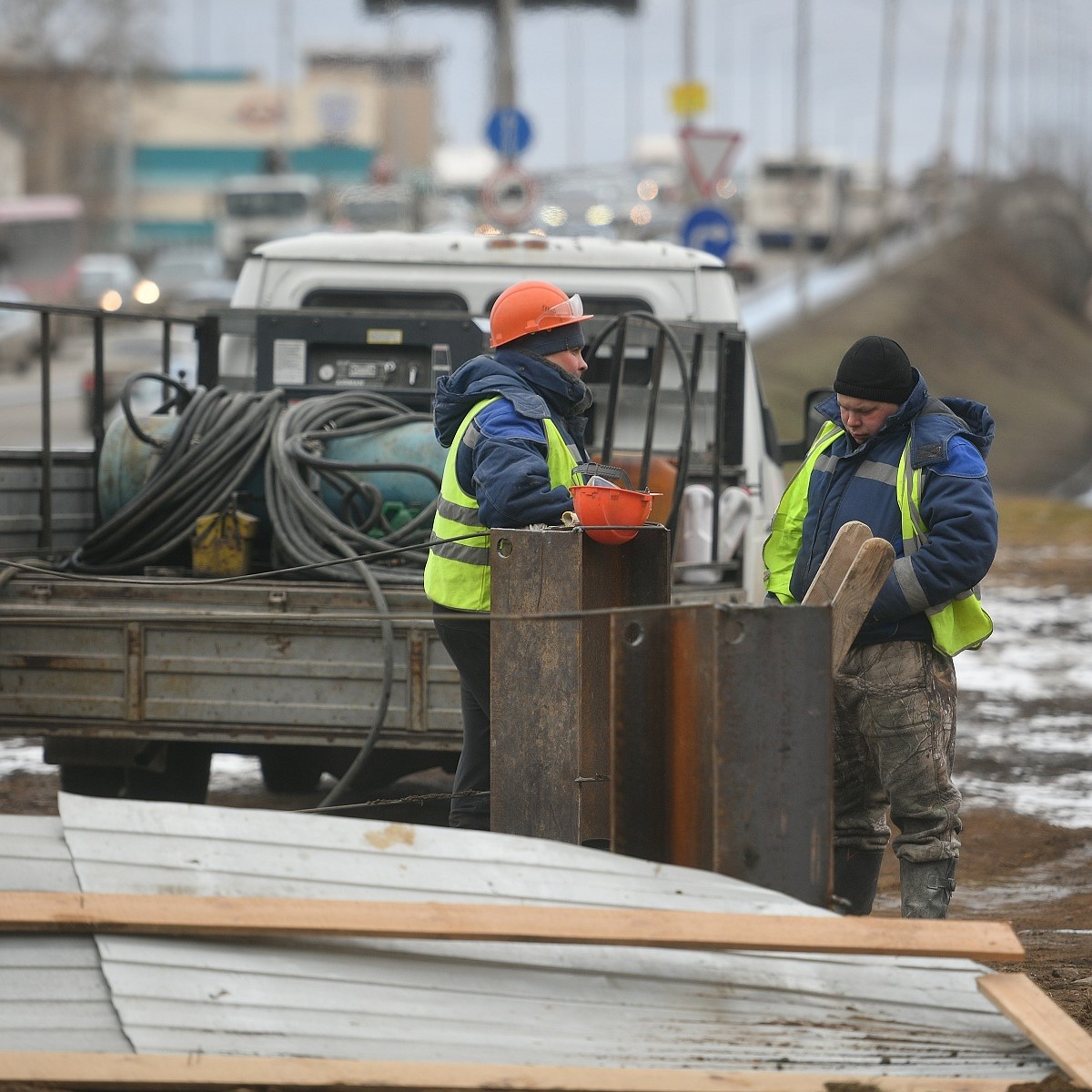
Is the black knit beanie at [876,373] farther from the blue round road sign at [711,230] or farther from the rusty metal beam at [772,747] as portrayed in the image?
the blue round road sign at [711,230]

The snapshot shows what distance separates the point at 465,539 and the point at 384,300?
3275 mm

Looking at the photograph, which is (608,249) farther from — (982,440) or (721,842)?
(721,842)

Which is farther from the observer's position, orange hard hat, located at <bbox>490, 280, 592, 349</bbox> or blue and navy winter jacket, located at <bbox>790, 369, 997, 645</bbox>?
orange hard hat, located at <bbox>490, 280, 592, 349</bbox>

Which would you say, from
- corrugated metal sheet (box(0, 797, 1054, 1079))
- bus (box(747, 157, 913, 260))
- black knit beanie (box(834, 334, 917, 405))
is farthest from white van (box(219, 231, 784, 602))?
bus (box(747, 157, 913, 260))

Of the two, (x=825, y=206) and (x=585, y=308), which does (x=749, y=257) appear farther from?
(x=585, y=308)

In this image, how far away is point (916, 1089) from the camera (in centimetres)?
368

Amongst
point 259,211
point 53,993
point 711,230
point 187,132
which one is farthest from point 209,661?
point 187,132

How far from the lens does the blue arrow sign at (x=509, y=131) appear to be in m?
19.1

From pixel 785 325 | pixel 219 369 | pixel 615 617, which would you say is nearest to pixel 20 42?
pixel 785 325

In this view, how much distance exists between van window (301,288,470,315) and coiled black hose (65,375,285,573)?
4.54 ft

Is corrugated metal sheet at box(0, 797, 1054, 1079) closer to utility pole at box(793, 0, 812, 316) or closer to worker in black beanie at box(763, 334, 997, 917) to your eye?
worker in black beanie at box(763, 334, 997, 917)

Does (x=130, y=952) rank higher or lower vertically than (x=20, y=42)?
lower

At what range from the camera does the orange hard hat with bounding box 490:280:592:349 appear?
16.6 ft

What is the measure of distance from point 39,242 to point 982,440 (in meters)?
A: 44.1
